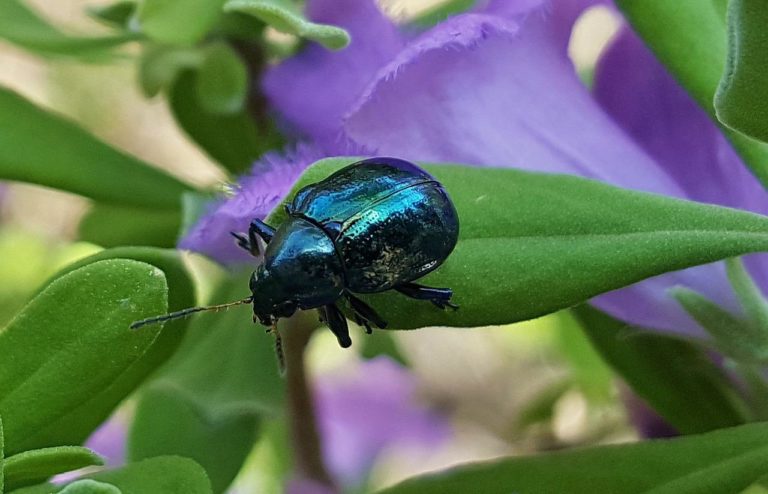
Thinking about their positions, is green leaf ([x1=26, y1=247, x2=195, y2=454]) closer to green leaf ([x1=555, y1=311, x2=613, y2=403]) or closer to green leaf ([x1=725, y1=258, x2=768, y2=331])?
green leaf ([x1=725, y1=258, x2=768, y2=331])

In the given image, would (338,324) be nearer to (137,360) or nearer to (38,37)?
(137,360)

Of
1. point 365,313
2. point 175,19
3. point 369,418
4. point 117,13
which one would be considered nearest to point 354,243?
point 365,313

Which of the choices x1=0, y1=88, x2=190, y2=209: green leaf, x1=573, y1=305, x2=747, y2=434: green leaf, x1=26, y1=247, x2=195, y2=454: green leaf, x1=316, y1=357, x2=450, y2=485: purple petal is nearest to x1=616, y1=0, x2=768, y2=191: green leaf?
x1=573, y1=305, x2=747, y2=434: green leaf

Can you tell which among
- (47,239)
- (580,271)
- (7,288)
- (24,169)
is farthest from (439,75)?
(47,239)

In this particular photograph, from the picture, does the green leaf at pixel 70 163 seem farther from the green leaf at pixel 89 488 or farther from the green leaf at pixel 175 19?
the green leaf at pixel 89 488

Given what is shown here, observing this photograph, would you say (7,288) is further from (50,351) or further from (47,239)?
(50,351)
